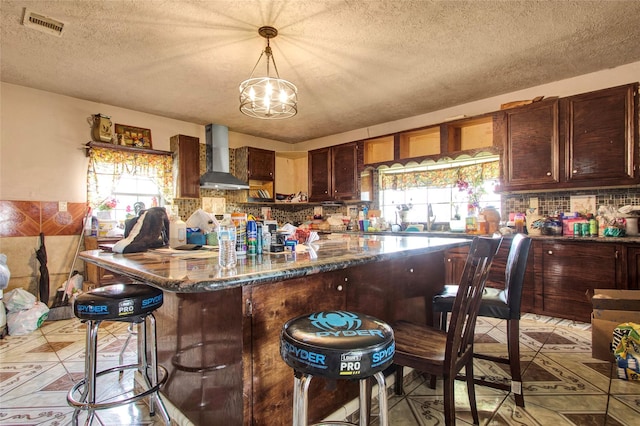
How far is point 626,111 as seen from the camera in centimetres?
320

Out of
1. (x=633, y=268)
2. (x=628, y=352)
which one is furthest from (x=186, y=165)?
(x=633, y=268)

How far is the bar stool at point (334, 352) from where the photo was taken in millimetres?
908

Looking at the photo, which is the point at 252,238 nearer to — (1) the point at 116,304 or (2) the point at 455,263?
(1) the point at 116,304

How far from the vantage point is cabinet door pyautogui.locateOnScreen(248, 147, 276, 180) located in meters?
5.83

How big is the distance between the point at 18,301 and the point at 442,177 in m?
5.32

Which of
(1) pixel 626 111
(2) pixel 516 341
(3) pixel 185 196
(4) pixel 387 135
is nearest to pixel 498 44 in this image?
(1) pixel 626 111

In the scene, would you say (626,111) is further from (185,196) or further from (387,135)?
(185,196)

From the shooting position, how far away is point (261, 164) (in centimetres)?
598

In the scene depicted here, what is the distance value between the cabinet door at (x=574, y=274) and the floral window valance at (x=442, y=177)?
1297mm

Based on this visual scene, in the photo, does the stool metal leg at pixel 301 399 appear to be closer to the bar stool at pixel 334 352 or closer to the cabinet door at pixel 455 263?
the bar stool at pixel 334 352

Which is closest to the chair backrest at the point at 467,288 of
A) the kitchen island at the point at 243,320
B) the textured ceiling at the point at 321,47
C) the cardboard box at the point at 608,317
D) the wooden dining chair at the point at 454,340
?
the wooden dining chair at the point at 454,340

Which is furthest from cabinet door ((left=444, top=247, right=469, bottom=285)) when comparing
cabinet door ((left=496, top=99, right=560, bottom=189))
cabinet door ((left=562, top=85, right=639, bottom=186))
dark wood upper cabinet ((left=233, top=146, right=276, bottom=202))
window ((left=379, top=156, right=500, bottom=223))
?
dark wood upper cabinet ((left=233, top=146, right=276, bottom=202))

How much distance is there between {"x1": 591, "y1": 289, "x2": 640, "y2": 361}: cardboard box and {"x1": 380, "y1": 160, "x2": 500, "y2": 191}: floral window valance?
211 centimetres

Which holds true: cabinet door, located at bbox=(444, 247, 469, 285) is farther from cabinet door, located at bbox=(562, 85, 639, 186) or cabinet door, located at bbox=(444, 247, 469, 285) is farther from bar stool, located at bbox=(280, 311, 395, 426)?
bar stool, located at bbox=(280, 311, 395, 426)
